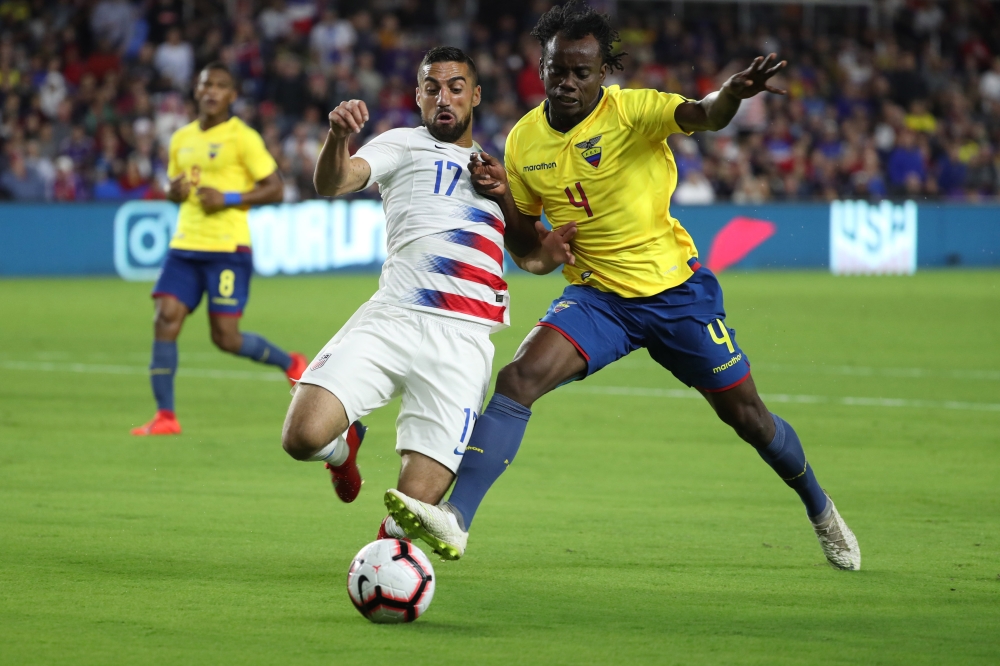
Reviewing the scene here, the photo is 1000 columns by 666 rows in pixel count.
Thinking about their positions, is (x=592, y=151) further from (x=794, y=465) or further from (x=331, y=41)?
(x=331, y=41)

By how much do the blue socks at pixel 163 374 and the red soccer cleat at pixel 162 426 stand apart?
43 millimetres

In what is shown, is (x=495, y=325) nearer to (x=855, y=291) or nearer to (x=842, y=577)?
(x=842, y=577)

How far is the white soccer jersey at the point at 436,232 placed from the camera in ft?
17.5

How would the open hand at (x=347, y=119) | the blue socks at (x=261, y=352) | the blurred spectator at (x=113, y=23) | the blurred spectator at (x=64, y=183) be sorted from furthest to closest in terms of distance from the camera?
1. the blurred spectator at (x=113, y=23)
2. the blurred spectator at (x=64, y=183)
3. the blue socks at (x=261, y=352)
4. the open hand at (x=347, y=119)

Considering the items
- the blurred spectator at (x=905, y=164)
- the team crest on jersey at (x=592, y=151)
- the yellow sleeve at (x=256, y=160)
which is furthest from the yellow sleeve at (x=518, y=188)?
the blurred spectator at (x=905, y=164)

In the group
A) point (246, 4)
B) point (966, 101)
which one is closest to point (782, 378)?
point (246, 4)

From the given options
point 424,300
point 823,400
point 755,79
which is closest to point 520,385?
point 424,300

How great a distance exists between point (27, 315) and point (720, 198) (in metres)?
13.6

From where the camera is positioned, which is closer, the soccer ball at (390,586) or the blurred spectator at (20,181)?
the soccer ball at (390,586)

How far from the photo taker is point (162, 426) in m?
8.96

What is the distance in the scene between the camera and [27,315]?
1638cm

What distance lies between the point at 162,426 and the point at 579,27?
4.50m

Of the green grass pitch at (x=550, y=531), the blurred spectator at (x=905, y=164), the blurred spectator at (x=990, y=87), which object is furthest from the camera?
the blurred spectator at (x=990, y=87)

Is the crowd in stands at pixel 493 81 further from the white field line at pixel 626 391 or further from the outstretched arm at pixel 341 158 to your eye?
the outstretched arm at pixel 341 158
